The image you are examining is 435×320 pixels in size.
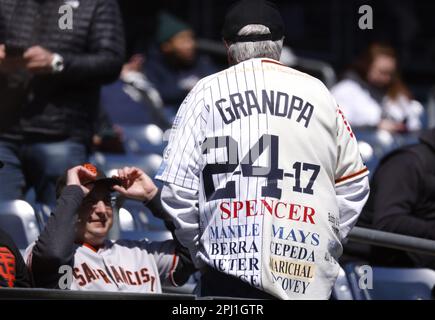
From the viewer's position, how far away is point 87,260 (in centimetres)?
549

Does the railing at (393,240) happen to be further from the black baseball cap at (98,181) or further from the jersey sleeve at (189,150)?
the jersey sleeve at (189,150)

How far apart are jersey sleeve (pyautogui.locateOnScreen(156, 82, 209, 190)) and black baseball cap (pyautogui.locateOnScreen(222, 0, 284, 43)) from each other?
0.27 m

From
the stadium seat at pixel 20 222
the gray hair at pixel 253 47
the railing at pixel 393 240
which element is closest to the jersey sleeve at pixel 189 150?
the gray hair at pixel 253 47

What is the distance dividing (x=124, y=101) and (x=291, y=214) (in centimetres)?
487

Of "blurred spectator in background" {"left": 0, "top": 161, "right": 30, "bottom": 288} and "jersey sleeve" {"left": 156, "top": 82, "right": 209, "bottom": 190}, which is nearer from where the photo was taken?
"jersey sleeve" {"left": 156, "top": 82, "right": 209, "bottom": 190}

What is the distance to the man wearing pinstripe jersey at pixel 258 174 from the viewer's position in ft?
15.5

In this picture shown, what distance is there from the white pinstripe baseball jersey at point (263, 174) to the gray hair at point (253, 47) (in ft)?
0.16

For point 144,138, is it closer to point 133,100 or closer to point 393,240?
point 133,100

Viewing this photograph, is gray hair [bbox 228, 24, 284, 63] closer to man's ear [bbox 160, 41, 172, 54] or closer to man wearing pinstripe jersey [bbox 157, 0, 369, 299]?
man wearing pinstripe jersey [bbox 157, 0, 369, 299]

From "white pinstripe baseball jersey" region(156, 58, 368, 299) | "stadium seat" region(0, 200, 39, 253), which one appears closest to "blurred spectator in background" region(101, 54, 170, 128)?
"stadium seat" region(0, 200, 39, 253)

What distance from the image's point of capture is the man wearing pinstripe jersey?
4.73 metres

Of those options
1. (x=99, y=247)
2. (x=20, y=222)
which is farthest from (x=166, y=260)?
(x=20, y=222)
